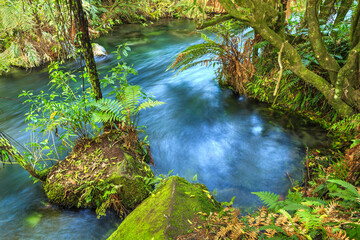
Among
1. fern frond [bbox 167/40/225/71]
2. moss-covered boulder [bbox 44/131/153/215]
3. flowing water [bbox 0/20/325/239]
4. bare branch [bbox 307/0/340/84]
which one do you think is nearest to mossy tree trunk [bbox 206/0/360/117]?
bare branch [bbox 307/0/340/84]

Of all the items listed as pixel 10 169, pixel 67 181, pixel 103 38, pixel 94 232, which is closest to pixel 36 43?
pixel 103 38

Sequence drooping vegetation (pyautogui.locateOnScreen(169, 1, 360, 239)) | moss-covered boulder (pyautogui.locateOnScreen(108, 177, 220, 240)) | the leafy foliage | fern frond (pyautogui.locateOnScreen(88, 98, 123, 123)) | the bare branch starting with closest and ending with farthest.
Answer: drooping vegetation (pyautogui.locateOnScreen(169, 1, 360, 239)), moss-covered boulder (pyautogui.locateOnScreen(108, 177, 220, 240)), fern frond (pyautogui.locateOnScreen(88, 98, 123, 123)), the bare branch, the leafy foliage

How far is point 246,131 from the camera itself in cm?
481

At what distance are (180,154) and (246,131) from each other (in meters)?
1.60

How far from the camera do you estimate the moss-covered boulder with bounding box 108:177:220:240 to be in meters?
1.75

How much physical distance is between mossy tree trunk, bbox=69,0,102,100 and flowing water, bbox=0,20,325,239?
5.96 feet

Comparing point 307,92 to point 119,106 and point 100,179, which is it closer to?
point 119,106

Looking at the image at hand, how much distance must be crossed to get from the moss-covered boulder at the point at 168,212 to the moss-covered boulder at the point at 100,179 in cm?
74

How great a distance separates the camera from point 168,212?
1893mm

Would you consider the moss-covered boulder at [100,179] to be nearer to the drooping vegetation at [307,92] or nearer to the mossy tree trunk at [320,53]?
the drooping vegetation at [307,92]


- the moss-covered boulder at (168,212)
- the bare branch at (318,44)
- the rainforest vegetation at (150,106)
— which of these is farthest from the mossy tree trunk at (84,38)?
the bare branch at (318,44)

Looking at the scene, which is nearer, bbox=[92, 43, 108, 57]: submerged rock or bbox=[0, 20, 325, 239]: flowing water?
bbox=[0, 20, 325, 239]: flowing water

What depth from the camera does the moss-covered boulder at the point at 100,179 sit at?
293 centimetres

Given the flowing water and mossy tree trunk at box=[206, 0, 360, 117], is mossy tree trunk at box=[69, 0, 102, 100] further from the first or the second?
mossy tree trunk at box=[206, 0, 360, 117]
